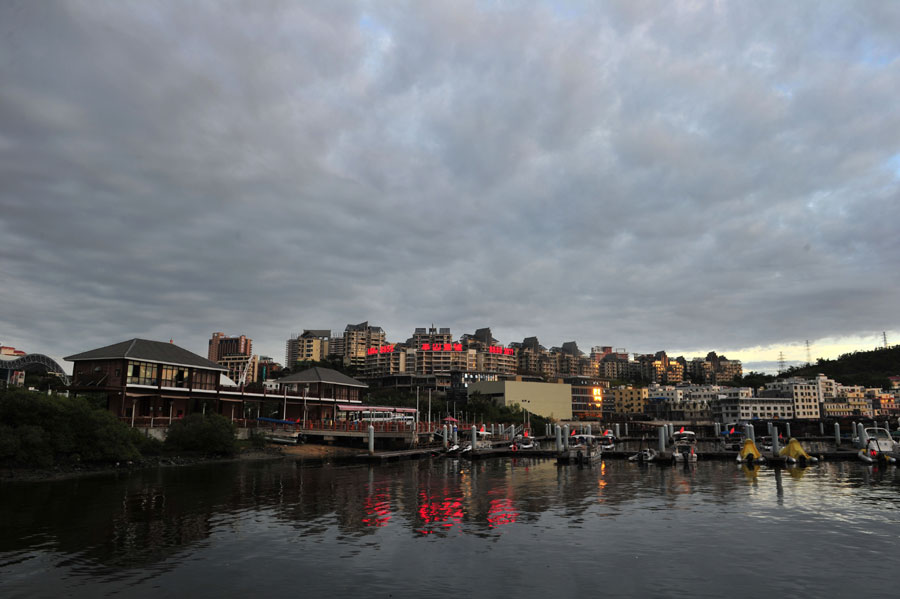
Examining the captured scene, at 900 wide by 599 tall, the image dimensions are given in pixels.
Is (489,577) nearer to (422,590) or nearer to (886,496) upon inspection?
(422,590)

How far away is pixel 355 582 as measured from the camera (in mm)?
24359

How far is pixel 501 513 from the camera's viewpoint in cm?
4106

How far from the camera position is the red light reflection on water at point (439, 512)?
3688cm

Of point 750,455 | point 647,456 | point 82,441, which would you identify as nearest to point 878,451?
point 750,455

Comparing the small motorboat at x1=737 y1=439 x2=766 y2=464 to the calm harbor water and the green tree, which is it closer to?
the calm harbor water

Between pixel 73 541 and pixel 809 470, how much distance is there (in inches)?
3083

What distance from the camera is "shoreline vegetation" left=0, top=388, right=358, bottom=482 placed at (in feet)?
182

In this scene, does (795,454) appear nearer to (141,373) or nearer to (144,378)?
(144,378)

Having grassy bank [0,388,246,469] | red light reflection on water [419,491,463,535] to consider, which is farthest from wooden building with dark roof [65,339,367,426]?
red light reflection on water [419,491,463,535]

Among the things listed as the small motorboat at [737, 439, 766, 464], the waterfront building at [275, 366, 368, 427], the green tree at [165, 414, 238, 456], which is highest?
the waterfront building at [275, 366, 368, 427]

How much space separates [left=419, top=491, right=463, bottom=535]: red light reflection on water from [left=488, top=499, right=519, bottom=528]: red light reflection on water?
7.24 ft

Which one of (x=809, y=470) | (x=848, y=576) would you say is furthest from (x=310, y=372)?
(x=848, y=576)

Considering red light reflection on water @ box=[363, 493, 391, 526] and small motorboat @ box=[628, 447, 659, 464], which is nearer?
red light reflection on water @ box=[363, 493, 391, 526]

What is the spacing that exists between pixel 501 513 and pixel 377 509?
907cm
